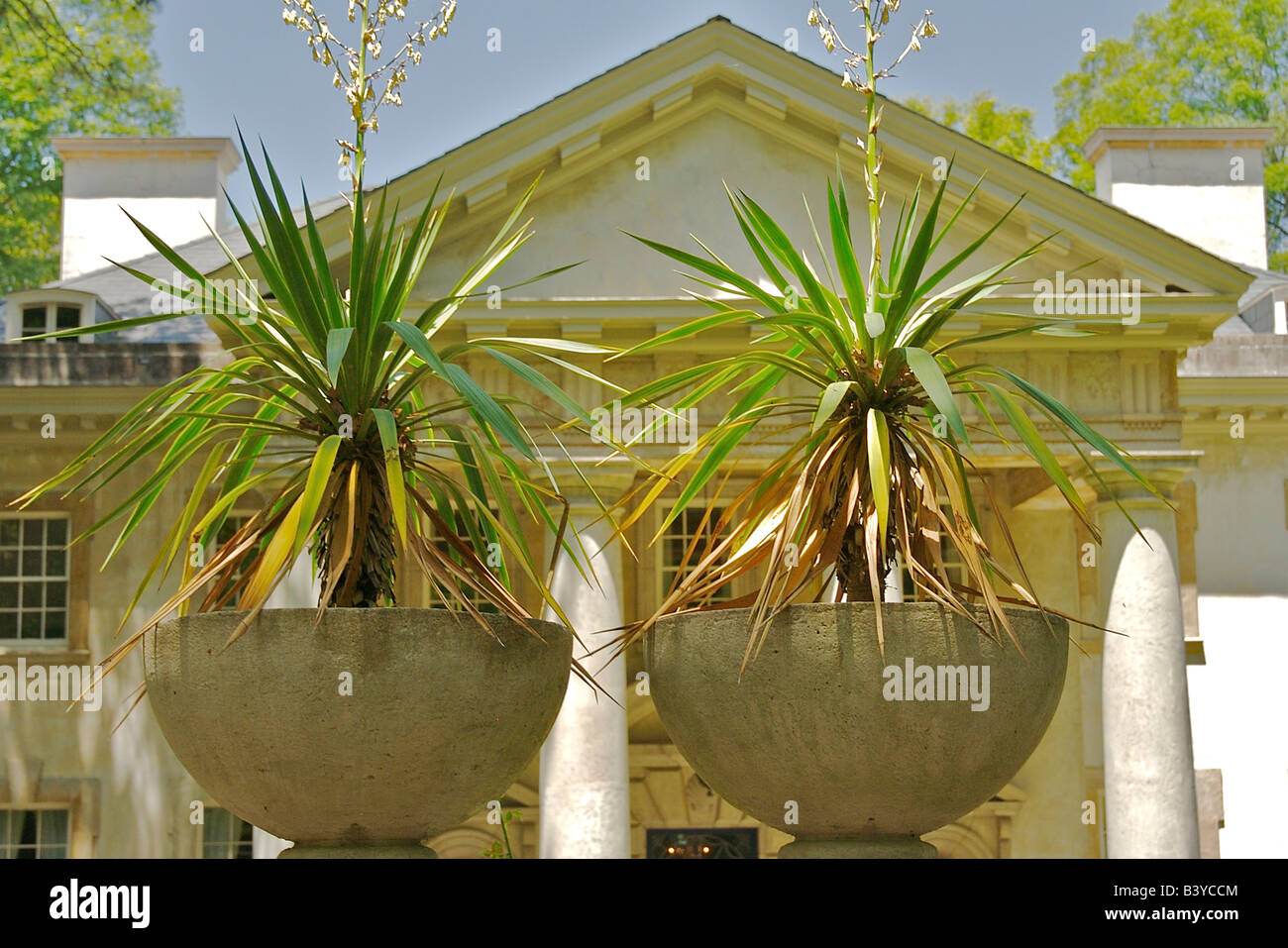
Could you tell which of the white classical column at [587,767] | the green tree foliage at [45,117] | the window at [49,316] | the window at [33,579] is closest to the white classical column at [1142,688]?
the white classical column at [587,767]

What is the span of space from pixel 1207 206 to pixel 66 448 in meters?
16.6

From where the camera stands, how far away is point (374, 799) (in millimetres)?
4539

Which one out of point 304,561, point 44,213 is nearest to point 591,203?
point 304,561

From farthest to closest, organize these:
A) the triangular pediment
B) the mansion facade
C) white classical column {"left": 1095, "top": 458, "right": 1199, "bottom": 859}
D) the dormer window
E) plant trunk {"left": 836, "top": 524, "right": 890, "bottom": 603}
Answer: the dormer window
the triangular pediment
the mansion facade
white classical column {"left": 1095, "top": 458, "right": 1199, "bottom": 859}
plant trunk {"left": 836, "top": 524, "right": 890, "bottom": 603}

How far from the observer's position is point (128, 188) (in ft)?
82.2

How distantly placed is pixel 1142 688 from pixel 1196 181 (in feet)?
40.6

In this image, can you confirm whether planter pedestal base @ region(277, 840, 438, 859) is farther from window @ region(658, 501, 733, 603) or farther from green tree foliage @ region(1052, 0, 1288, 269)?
green tree foliage @ region(1052, 0, 1288, 269)

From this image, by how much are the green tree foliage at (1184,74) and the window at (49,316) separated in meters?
19.5

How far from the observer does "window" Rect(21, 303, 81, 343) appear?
19.6 meters

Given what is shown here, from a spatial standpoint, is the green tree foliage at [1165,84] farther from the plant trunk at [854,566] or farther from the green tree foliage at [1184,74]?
the plant trunk at [854,566]

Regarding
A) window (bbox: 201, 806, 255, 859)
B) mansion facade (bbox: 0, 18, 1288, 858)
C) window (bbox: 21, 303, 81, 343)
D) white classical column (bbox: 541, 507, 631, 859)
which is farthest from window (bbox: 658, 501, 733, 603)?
window (bbox: 21, 303, 81, 343)

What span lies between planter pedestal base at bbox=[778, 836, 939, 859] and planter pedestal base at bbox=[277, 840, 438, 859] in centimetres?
108

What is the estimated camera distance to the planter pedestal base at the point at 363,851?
460 centimetres
